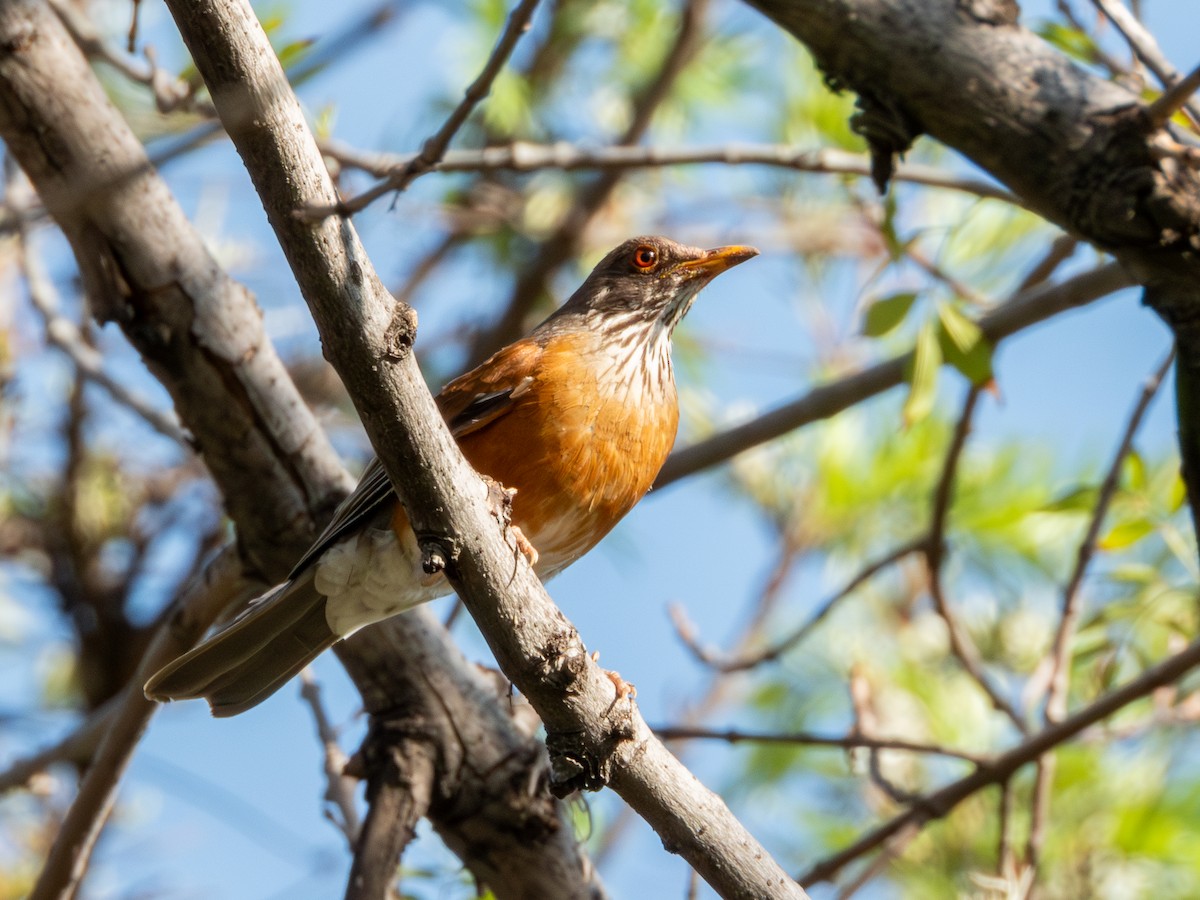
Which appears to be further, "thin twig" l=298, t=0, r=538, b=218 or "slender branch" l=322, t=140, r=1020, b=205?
"slender branch" l=322, t=140, r=1020, b=205

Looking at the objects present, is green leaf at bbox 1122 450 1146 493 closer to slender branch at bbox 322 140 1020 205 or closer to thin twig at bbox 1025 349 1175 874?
thin twig at bbox 1025 349 1175 874

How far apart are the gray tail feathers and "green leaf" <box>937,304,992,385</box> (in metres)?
2.24

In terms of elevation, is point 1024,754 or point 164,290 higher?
point 164,290

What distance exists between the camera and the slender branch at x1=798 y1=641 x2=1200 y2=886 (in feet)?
14.1

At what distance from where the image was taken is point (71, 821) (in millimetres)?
4492

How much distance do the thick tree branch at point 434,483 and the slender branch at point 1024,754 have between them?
1413 mm

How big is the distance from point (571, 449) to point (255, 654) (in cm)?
141

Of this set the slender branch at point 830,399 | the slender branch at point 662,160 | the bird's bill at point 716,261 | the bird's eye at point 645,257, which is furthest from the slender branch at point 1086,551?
the bird's eye at point 645,257

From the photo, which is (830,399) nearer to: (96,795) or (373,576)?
(373,576)

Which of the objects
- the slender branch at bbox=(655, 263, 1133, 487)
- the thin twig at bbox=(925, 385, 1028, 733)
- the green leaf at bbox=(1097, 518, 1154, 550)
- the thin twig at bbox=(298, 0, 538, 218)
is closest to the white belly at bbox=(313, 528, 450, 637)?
the slender branch at bbox=(655, 263, 1133, 487)

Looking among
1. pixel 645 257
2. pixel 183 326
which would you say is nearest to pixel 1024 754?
pixel 645 257

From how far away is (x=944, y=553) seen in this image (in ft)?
17.6

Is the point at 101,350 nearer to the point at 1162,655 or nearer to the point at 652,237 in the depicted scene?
the point at 652,237

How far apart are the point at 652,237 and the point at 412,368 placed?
9.77 ft
